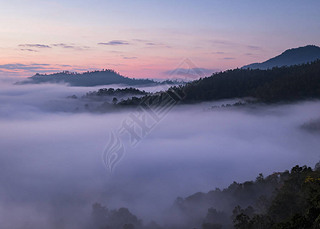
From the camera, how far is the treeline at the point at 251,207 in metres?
24.2

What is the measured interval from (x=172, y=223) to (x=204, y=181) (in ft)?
233

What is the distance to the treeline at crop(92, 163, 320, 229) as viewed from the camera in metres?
24.2

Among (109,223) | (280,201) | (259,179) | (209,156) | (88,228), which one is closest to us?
(280,201)

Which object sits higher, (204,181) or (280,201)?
(204,181)

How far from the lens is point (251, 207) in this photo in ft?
135

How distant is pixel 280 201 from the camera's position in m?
29.8

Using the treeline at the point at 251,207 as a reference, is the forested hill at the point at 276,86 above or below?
above

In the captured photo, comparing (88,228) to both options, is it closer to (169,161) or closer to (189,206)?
(189,206)

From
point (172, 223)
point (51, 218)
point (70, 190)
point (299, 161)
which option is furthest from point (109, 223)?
point (70, 190)

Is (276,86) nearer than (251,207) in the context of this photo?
No

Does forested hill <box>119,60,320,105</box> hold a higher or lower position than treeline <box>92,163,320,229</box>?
higher

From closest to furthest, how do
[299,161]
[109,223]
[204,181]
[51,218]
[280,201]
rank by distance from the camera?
[280,201] < [109,223] < [51,218] < [299,161] < [204,181]

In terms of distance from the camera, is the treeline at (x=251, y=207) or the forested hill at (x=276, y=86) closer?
the treeline at (x=251, y=207)

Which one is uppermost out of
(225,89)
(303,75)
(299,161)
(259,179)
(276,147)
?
(225,89)
